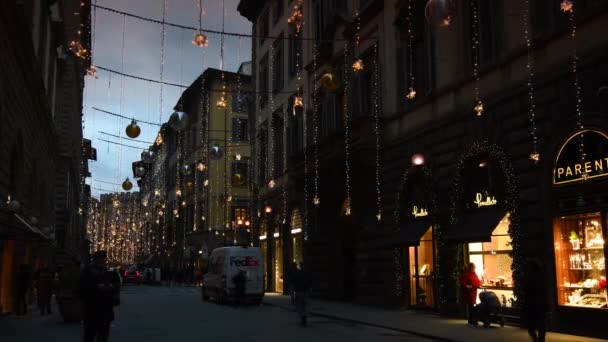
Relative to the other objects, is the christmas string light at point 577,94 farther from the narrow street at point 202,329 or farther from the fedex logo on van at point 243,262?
the fedex logo on van at point 243,262

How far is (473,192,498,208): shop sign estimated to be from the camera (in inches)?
722

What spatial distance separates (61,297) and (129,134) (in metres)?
6.59

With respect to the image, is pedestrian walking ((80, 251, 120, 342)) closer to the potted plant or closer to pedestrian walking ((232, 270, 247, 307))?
the potted plant

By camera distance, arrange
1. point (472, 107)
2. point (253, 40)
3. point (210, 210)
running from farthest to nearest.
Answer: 1. point (210, 210)
2. point (253, 40)
3. point (472, 107)

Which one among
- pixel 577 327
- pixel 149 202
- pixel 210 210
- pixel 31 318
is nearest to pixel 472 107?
pixel 577 327

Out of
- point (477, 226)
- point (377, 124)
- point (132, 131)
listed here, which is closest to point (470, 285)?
point (477, 226)

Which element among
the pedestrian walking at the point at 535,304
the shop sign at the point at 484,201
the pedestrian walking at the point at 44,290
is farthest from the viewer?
the pedestrian walking at the point at 44,290

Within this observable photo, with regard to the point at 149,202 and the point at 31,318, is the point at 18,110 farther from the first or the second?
the point at 149,202

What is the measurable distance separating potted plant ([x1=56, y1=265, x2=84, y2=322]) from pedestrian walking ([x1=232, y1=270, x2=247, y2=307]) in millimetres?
9132

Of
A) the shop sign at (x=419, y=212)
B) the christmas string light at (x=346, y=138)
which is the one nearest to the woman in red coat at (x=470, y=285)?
the shop sign at (x=419, y=212)

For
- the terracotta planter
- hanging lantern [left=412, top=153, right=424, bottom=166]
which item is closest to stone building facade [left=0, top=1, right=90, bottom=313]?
the terracotta planter

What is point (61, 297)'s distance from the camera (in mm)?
19234

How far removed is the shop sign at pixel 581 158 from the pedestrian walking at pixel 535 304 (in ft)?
11.4

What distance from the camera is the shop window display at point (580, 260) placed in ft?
47.7
